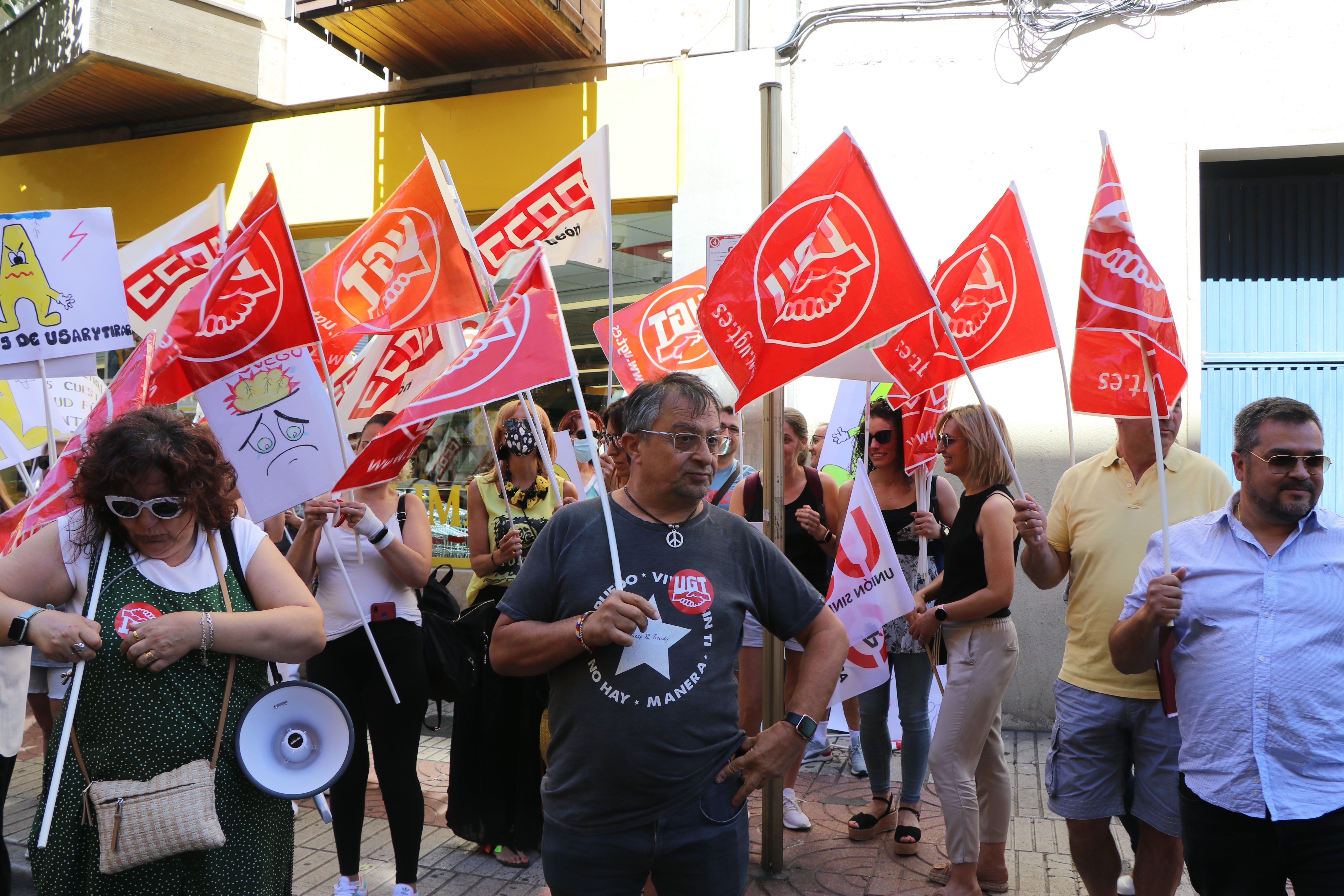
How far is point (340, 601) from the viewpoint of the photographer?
168 inches

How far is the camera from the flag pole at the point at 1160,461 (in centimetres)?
301

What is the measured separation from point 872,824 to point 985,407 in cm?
239

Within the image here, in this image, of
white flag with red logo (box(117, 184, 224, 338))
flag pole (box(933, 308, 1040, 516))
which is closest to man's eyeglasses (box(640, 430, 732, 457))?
flag pole (box(933, 308, 1040, 516))

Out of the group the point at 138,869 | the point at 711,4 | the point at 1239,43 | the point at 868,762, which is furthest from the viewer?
the point at 711,4

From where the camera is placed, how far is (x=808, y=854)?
4711 mm

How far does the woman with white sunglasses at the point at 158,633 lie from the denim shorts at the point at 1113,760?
2660mm

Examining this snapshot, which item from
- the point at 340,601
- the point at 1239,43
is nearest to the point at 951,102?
the point at 1239,43

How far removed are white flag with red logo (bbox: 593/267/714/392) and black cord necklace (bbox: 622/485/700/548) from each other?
3.10m

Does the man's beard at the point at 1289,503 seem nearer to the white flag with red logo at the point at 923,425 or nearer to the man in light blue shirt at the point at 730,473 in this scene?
the white flag with red logo at the point at 923,425

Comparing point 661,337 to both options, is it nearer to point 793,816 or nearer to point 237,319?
point 237,319

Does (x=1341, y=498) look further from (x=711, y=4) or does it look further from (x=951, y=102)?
(x=711, y=4)

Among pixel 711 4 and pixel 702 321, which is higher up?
pixel 711 4

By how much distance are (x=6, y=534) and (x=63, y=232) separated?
130 centimetres

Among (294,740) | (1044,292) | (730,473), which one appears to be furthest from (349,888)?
(1044,292)
